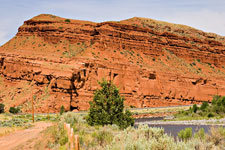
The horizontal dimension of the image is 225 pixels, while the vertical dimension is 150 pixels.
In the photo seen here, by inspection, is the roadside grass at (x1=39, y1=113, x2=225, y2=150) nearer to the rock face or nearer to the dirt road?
the dirt road

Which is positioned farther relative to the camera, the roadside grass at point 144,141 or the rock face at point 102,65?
the rock face at point 102,65

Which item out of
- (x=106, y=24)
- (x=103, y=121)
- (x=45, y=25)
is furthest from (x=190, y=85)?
(x=103, y=121)

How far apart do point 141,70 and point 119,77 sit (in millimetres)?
6140

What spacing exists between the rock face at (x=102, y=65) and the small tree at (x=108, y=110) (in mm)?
27321

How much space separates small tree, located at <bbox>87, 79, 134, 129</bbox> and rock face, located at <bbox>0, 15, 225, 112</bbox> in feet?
89.6

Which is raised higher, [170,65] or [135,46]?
[135,46]

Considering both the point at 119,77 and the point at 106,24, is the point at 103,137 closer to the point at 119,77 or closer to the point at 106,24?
the point at 119,77

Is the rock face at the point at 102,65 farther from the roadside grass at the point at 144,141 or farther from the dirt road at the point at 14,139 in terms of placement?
the roadside grass at the point at 144,141

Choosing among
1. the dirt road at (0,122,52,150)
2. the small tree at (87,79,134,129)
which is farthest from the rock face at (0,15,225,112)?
the dirt road at (0,122,52,150)

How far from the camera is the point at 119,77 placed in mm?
58281

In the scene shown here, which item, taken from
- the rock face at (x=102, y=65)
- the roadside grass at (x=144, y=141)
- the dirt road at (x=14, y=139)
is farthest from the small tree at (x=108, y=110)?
the rock face at (x=102, y=65)

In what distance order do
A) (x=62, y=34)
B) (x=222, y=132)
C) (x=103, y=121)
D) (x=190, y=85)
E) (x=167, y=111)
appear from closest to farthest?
(x=222, y=132), (x=103, y=121), (x=167, y=111), (x=62, y=34), (x=190, y=85)

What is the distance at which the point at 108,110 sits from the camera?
21.0 m

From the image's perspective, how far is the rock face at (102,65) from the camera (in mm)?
49625
